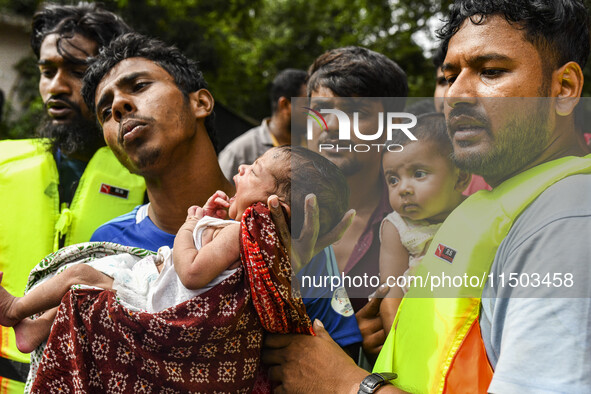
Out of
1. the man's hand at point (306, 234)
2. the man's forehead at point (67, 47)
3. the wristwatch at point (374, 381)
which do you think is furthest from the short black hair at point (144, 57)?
the wristwatch at point (374, 381)

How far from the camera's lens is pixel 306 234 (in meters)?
2.06

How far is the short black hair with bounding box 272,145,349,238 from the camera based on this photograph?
6.77 ft

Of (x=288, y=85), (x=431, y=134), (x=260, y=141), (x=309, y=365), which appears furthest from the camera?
(x=288, y=85)

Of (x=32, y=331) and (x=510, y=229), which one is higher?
(x=510, y=229)

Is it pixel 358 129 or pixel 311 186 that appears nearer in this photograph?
pixel 311 186

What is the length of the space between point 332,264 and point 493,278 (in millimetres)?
869

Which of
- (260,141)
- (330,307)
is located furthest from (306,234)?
(260,141)

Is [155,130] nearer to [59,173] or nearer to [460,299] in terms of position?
[59,173]

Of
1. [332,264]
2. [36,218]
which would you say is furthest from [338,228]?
[36,218]

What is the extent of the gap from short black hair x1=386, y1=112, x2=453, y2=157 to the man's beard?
1832mm

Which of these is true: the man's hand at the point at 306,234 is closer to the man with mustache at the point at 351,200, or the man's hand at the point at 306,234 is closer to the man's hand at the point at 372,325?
the man with mustache at the point at 351,200

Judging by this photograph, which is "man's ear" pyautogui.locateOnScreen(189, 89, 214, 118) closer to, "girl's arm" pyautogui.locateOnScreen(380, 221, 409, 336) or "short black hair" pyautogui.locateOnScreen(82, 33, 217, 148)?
"short black hair" pyautogui.locateOnScreen(82, 33, 217, 148)

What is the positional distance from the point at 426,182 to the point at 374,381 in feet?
2.53

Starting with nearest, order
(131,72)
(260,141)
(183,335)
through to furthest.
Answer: (183,335), (131,72), (260,141)
